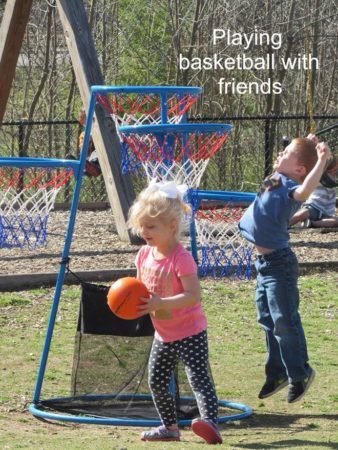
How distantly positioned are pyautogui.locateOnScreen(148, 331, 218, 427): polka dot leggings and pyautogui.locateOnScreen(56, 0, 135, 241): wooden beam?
280 inches

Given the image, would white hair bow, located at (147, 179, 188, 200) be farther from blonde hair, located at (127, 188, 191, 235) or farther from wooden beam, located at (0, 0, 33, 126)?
wooden beam, located at (0, 0, 33, 126)

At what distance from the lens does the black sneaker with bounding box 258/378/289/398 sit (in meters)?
6.19

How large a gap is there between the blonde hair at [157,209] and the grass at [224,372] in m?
1.11

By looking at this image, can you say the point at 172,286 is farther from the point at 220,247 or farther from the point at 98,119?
the point at 98,119

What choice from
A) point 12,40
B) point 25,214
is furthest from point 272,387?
point 25,214

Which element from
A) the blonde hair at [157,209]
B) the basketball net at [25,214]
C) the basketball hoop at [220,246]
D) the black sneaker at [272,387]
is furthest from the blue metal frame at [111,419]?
the basketball net at [25,214]

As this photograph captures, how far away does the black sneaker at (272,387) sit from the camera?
244 inches

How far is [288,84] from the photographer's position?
21.2m

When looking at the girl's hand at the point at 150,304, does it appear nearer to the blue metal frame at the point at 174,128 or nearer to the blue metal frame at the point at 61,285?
the blue metal frame at the point at 61,285

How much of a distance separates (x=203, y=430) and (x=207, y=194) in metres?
2.88

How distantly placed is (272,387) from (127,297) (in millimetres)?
1547

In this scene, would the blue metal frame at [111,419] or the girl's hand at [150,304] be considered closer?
the girl's hand at [150,304]

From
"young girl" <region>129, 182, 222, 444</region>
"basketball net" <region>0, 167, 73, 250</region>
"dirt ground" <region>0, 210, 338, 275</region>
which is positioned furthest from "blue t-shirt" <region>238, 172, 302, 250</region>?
"dirt ground" <region>0, 210, 338, 275</region>

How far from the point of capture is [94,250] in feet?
40.0
